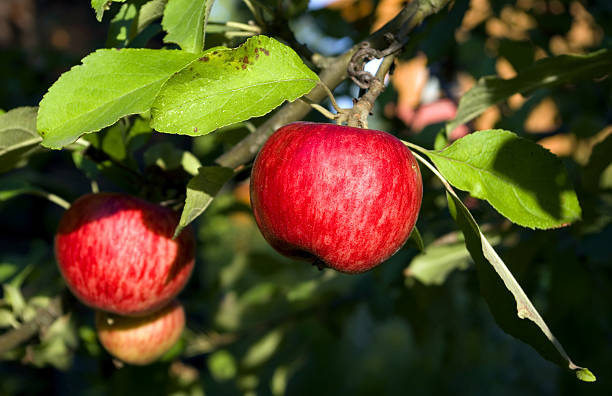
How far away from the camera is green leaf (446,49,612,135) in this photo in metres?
0.80

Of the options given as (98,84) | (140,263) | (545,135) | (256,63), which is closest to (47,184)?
(140,263)

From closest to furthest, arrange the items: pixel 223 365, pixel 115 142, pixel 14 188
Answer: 1. pixel 115 142
2. pixel 14 188
3. pixel 223 365

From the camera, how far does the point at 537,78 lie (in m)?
0.84

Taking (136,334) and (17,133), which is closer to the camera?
(17,133)

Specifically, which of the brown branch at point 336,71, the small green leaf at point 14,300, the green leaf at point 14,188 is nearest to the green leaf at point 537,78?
the brown branch at point 336,71

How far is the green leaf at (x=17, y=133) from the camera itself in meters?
0.77

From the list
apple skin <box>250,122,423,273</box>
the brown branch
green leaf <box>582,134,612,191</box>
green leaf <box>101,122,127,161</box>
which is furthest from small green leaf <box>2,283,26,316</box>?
green leaf <box>582,134,612,191</box>

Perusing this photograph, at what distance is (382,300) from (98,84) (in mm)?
1070

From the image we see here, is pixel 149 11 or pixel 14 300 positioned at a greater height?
pixel 149 11

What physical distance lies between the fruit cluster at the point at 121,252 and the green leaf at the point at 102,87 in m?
Result: 0.30

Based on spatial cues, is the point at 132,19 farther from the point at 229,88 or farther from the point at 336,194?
the point at 336,194

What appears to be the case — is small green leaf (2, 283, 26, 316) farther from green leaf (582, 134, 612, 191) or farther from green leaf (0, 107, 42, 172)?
green leaf (582, 134, 612, 191)

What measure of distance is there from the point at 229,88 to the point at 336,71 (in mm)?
244

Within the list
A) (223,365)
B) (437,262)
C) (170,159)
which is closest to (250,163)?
(170,159)
